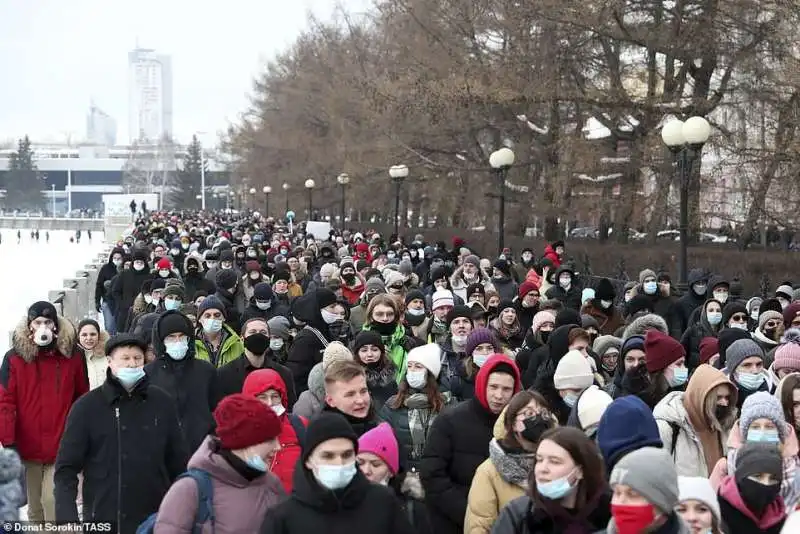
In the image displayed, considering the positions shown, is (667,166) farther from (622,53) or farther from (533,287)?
(533,287)

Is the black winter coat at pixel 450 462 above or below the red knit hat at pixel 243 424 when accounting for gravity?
below

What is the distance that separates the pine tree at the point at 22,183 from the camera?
161 m

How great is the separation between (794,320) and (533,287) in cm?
275

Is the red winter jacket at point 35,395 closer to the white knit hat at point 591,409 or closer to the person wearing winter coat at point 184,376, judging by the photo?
the person wearing winter coat at point 184,376

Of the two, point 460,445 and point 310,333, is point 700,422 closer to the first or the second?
point 460,445

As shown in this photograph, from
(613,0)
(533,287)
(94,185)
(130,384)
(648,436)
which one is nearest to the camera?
(648,436)

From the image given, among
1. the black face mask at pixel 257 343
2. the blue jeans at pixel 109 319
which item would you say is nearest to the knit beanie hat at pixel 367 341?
the black face mask at pixel 257 343

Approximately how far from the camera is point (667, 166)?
76.9 feet

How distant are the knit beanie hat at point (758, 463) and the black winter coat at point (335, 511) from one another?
142 centimetres

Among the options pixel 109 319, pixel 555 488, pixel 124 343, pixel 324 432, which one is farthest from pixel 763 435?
pixel 109 319

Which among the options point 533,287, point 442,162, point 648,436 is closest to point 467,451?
point 648,436

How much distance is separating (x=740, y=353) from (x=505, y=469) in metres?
2.84

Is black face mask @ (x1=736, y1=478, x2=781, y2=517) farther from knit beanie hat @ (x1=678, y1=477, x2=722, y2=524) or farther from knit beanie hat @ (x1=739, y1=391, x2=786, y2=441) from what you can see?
knit beanie hat @ (x1=739, y1=391, x2=786, y2=441)

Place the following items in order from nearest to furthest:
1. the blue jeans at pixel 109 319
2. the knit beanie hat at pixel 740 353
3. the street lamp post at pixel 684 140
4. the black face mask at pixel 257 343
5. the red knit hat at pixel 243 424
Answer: the red knit hat at pixel 243 424, the knit beanie hat at pixel 740 353, the black face mask at pixel 257 343, the street lamp post at pixel 684 140, the blue jeans at pixel 109 319
